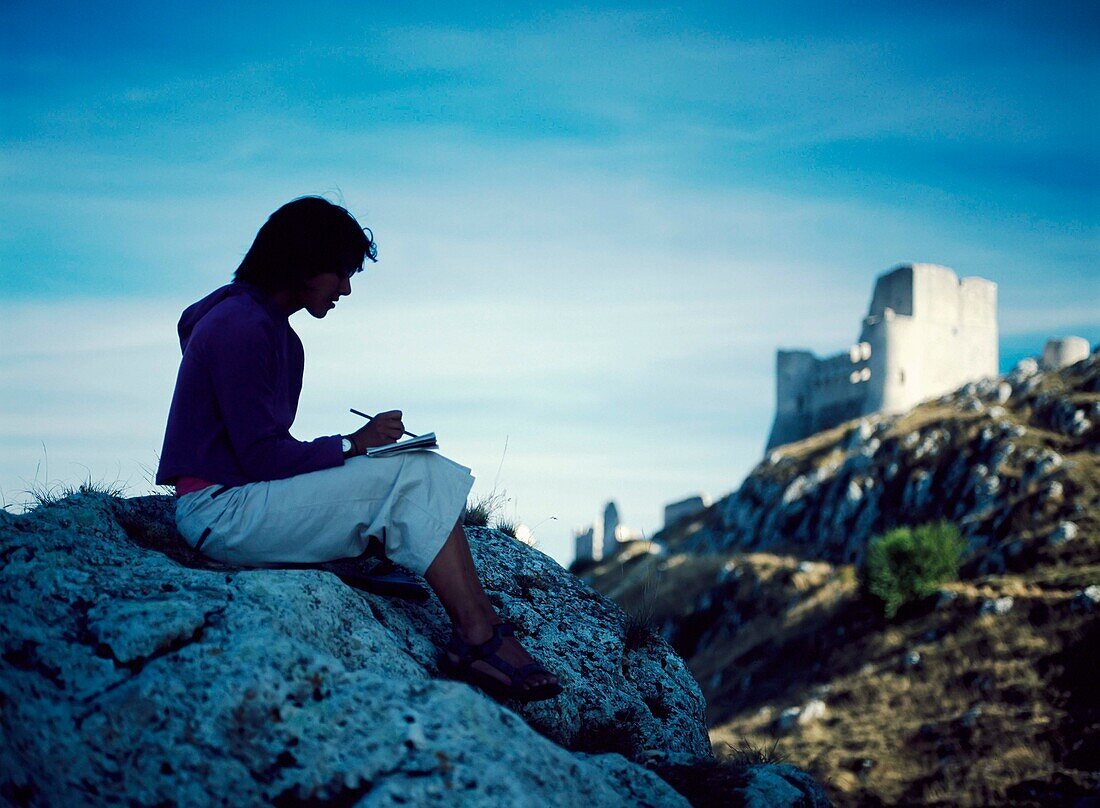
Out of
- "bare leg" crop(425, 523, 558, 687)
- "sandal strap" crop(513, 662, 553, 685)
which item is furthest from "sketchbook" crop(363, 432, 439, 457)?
"sandal strap" crop(513, 662, 553, 685)

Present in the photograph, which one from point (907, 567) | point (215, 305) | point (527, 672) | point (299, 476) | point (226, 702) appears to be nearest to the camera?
point (226, 702)

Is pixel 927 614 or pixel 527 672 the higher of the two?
pixel 527 672

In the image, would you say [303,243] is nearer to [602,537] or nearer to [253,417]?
[253,417]

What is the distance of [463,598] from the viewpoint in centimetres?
471

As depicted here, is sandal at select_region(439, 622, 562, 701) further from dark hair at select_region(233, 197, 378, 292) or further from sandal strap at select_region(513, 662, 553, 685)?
dark hair at select_region(233, 197, 378, 292)

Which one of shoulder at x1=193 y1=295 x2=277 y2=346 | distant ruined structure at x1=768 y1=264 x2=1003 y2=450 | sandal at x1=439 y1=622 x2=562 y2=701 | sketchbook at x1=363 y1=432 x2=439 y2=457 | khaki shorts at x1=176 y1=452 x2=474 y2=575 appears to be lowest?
sandal at x1=439 y1=622 x2=562 y2=701

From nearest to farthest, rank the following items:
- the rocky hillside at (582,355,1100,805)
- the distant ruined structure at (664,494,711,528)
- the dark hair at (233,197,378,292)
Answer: the dark hair at (233,197,378,292) < the rocky hillside at (582,355,1100,805) < the distant ruined structure at (664,494,711,528)

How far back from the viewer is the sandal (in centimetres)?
468

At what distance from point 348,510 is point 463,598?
67 centimetres

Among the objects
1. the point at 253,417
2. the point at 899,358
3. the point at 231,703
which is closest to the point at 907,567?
the point at 253,417

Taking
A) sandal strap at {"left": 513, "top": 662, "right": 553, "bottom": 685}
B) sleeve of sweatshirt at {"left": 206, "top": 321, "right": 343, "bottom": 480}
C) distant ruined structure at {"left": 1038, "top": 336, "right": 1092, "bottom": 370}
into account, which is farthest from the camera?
distant ruined structure at {"left": 1038, "top": 336, "right": 1092, "bottom": 370}

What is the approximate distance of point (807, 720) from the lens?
2156 cm

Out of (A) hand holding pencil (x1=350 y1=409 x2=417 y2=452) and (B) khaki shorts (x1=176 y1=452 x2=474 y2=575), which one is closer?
(B) khaki shorts (x1=176 y1=452 x2=474 y2=575)

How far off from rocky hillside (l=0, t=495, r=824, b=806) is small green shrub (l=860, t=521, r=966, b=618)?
2302cm
